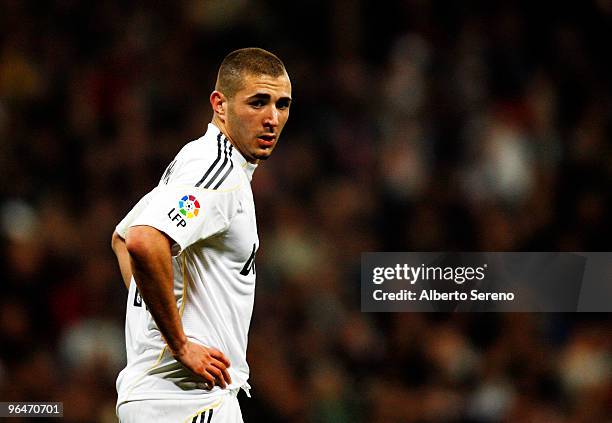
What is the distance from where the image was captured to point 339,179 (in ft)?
26.1

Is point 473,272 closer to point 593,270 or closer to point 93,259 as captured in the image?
point 593,270

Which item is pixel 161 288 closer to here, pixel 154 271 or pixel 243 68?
pixel 154 271

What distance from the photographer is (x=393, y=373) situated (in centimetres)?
679

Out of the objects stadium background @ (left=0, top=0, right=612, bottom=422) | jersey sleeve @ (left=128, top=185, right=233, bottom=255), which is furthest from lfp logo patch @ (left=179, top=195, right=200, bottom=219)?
stadium background @ (left=0, top=0, right=612, bottom=422)

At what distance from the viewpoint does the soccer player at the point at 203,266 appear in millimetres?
2998

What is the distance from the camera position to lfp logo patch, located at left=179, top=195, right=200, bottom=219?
119 inches

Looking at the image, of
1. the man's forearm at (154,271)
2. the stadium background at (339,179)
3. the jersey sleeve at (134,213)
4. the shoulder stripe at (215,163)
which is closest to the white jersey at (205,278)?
the shoulder stripe at (215,163)

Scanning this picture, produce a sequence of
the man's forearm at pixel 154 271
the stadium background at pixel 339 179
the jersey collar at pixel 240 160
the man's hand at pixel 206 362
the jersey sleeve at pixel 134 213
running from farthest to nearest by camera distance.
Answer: the stadium background at pixel 339 179 → the jersey sleeve at pixel 134 213 → the jersey collar at pixel 240 160 → the man's hand at pixel 206 362 → the man's forearm at pixel 154 271

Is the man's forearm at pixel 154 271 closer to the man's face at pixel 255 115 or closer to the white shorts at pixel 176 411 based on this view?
the white shorts at pixel 176 411

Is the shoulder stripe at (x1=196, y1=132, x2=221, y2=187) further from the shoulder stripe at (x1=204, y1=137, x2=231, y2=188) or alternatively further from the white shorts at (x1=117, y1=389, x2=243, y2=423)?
the white shorts at (x1=117, y1=389, x2=243, y2=423)

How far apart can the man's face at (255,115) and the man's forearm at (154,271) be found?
57 cm

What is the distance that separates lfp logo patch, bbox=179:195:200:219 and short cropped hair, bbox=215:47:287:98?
0.52m

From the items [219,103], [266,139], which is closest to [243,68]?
[219,103]

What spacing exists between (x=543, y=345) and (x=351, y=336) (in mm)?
1308
